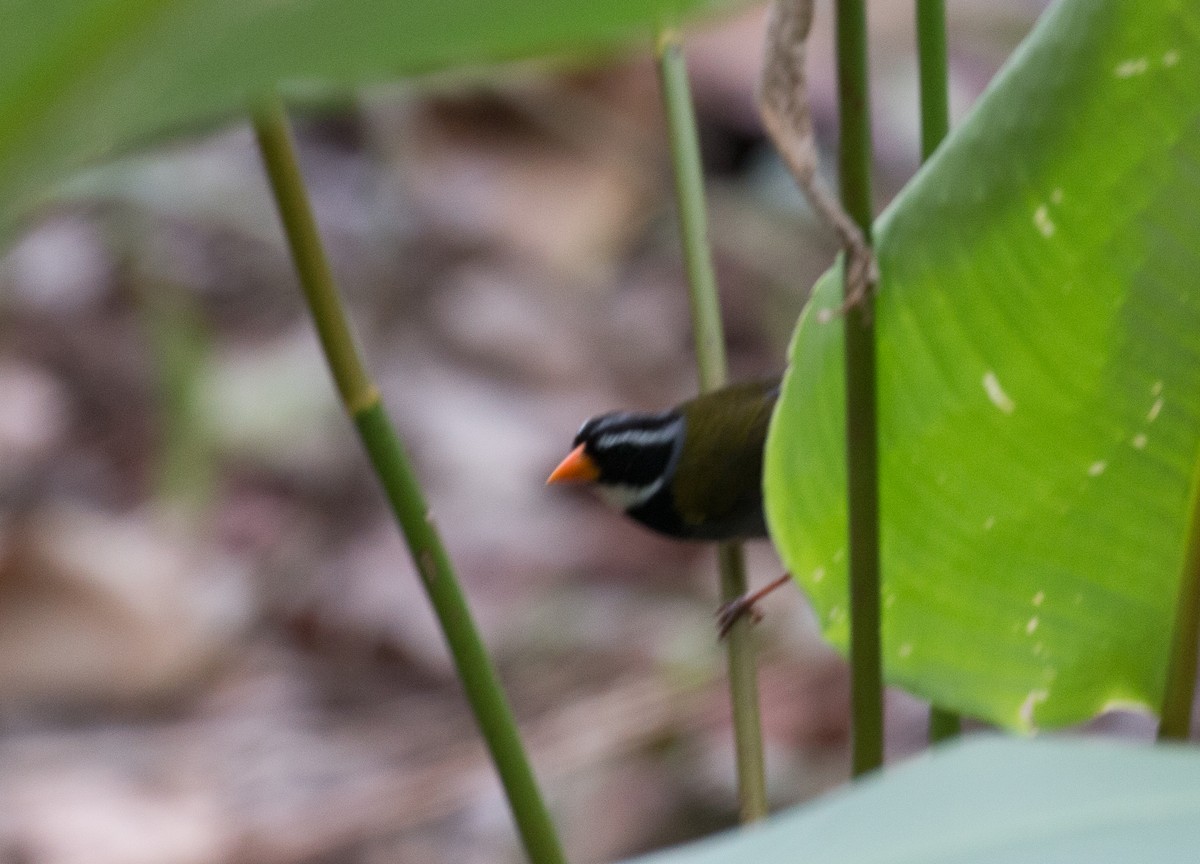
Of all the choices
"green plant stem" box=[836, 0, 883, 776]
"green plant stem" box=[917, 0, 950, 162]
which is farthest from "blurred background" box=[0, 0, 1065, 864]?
"green plant stem" box=[836, 0, 883, 776]

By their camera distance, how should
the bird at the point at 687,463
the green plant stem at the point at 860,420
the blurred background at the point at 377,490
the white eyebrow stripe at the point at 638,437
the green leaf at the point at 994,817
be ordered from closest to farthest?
the green leaf at the point at 994,817 < the green plant stem at the point at 860,420 < the bird at the point at 687,463 < the white eyebrow stripe at the point at 638,437 < the blurred background at the point at 377,490

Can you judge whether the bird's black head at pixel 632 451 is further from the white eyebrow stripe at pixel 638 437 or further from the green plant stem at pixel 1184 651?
the green plant stem at pixel 1184 651

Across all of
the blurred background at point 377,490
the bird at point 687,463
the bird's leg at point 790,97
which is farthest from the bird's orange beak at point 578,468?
the bird's leg at point 790,97

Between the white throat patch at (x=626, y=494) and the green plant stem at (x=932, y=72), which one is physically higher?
the green plant stem at (x=932, y=72)

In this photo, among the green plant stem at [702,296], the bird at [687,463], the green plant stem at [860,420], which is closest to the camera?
the green plant stem at [860,420]

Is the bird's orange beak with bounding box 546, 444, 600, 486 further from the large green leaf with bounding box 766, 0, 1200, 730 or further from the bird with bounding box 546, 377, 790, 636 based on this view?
the large green leaf with bounding box 766, 0, 1200, 730

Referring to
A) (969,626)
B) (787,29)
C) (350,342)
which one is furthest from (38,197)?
(969,626)

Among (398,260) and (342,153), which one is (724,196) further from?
(342,153)
